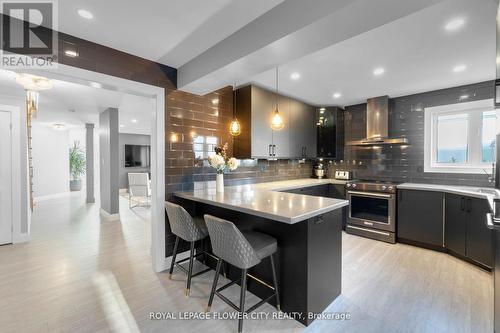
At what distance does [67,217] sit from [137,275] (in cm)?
387

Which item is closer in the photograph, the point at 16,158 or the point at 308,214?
the point at 308,214

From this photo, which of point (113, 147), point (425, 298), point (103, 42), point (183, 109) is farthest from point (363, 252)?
point (113, 147)

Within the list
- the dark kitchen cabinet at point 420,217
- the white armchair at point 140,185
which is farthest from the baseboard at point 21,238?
the dark kitchen cabinet at point 420,217

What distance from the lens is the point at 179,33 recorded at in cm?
202

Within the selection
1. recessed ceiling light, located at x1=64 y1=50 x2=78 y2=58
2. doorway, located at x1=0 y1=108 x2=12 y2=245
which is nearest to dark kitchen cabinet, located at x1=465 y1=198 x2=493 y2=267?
recessed ceiling light, located at x1=64 y1=50 x2=78 y2=58

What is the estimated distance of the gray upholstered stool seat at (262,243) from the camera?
69.3 inches

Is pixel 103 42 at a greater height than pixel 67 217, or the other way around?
pixel 103 42

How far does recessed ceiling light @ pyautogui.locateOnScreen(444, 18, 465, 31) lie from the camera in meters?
1.79

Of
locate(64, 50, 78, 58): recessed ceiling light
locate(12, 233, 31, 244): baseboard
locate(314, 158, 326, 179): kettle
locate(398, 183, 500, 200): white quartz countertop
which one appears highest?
locate(64, 50, 78, 58): recessed ceiling light

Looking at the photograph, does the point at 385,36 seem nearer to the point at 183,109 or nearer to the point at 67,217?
the point at 183,109

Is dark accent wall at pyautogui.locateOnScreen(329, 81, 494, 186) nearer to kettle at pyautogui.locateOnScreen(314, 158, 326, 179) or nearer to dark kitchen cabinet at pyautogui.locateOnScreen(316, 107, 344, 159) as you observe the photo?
dark kitchen cabinet at pyautogui.locateOnScreen(316, 107, 344, 159)

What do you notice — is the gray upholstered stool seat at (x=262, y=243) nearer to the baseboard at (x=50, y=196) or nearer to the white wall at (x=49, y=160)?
the white wall at (x=49, y=160)

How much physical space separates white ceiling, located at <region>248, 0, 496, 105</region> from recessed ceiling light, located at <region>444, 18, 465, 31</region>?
4 cm

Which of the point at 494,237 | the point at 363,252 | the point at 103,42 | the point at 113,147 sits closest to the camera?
the point at 494,237
